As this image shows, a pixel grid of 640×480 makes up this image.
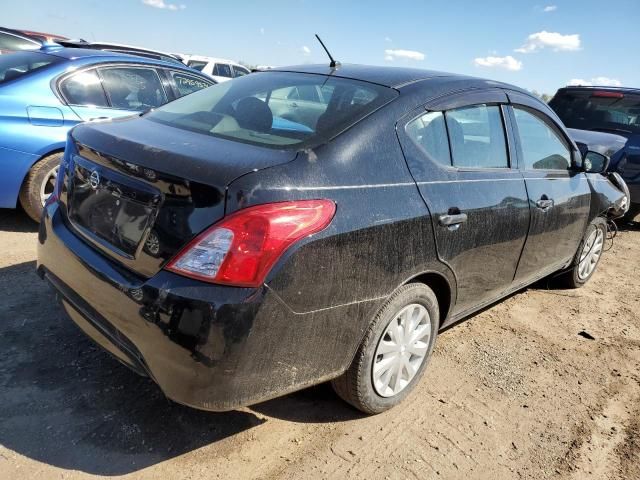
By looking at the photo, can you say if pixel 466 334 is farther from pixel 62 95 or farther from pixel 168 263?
pixel 62 95

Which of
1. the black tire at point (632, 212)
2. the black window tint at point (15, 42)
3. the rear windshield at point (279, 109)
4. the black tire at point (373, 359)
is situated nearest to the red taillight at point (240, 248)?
the rear windshield at point (279, 109)

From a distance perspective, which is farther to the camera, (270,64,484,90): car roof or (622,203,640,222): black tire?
(622,203,640,222): black tire

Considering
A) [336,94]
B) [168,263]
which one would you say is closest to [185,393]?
[168,263]

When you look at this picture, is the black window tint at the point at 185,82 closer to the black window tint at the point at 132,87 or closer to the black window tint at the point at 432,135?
the black window tint at the point at 132,87

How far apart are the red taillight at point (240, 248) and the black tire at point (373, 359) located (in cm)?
70

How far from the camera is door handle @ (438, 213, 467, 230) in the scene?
8.27 ft

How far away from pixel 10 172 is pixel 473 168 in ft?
12.0

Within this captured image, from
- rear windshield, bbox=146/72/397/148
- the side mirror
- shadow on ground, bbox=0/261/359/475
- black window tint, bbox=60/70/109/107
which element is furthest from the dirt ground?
black window tint, bbox=60/70/109/107

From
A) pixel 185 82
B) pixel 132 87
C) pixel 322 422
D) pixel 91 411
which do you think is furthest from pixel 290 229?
pixel 185 82

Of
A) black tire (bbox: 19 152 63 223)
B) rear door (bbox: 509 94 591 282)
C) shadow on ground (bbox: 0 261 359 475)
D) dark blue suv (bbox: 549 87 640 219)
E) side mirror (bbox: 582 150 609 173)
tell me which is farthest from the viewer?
dark blue suv (bbox: 549 87 640 219)

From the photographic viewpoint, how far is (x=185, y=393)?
1.94m

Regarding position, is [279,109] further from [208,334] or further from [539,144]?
[539,144]

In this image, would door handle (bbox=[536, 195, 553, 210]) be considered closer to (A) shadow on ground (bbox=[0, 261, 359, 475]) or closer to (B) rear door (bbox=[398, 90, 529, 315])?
(B) rear door (bbox=[398, 90, 529, 315])

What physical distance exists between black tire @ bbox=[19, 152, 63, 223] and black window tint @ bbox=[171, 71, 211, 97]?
5.46 feet
